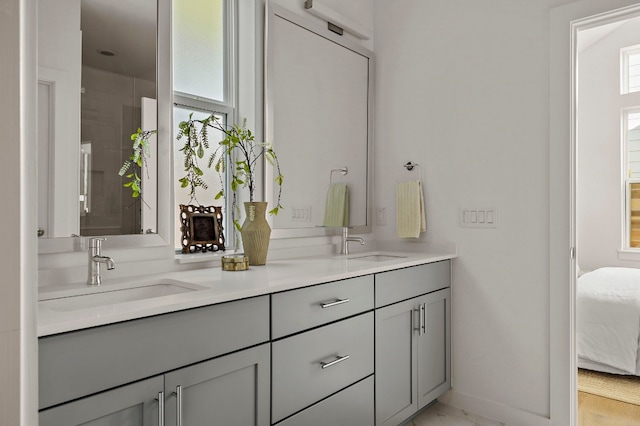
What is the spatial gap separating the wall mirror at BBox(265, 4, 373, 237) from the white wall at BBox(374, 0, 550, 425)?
25 cm

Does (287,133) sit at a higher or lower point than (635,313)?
higher

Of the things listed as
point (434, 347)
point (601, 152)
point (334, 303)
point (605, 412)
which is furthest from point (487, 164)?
point (601, 152)

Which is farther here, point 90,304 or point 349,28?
point 349,28

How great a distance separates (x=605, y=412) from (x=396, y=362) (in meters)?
A: 1.31

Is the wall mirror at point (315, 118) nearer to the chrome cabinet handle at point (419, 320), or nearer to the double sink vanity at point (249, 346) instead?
the double sink vanity at point (249, 346)

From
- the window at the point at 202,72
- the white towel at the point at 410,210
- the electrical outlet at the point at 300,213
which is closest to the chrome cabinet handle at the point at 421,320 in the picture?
the white towel at the point at 410,210

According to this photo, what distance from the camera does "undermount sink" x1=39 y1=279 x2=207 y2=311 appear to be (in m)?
1.37

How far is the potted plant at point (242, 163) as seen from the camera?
1956 millimetres

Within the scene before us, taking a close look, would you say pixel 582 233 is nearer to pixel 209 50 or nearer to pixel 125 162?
pixel 209 50

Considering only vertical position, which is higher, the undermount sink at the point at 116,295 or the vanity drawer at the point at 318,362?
the undermount sink at the point at 116,295

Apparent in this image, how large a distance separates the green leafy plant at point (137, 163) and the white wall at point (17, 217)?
1.01 m

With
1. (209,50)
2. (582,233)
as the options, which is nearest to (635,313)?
(582,233)

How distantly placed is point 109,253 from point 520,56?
2170 millimetres

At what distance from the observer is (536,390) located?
2.28 metres
